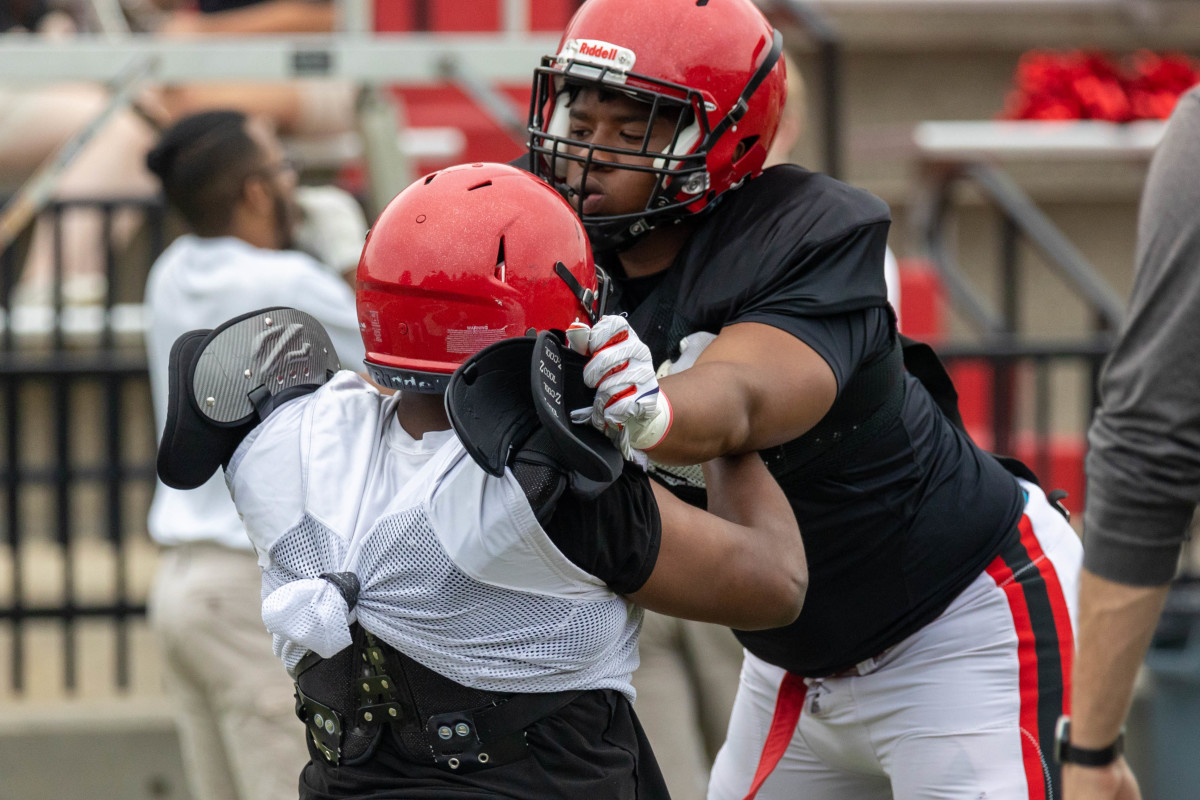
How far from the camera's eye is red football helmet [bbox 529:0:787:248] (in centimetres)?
224

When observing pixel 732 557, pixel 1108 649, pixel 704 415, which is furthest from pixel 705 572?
pixel 1108 649

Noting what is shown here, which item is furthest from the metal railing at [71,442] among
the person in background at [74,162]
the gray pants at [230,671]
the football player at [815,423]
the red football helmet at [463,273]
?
the red football helmet at [463,273]

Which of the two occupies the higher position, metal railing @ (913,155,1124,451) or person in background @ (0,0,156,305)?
person in background @ (0,0,156,305)

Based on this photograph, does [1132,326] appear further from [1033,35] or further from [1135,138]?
[1033,35]

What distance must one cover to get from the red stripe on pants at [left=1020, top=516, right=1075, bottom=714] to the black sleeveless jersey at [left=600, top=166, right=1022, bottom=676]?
0.05m

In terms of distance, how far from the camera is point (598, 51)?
7.43 feet

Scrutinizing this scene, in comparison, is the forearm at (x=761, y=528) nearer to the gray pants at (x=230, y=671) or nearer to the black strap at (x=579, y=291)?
the black strap at (x=579, y=291)

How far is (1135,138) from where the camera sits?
778 cm

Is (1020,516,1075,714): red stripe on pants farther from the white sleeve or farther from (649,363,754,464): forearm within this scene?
the white sleeve

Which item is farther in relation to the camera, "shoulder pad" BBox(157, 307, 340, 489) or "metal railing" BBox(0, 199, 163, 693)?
"metal railing" BBox(0, 199, 163, 693)

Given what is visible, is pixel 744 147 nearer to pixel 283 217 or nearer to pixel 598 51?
pixel 598 51

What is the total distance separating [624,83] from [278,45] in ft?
9.37

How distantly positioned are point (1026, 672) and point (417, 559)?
48.0 inches

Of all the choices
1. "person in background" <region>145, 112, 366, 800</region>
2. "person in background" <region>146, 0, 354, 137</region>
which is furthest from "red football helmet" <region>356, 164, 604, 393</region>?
"person in background" <region>146, 0, 354, 137</region>
